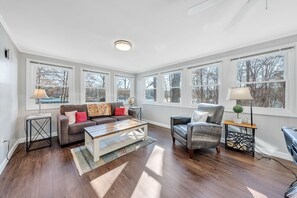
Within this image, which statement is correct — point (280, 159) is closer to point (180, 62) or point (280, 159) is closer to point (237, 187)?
point (237, 187)

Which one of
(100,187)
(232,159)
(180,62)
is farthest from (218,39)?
(100,187)

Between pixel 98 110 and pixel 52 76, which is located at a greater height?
pixel 52 76

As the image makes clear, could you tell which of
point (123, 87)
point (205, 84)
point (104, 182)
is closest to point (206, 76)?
point (205, 84)

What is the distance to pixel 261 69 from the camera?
2623 millimetres

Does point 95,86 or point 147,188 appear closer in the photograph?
point 147,188

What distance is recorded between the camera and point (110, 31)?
2.17 meters

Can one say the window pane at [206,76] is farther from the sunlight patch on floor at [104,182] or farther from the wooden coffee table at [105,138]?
the sunlight patch on floor at [104,182]

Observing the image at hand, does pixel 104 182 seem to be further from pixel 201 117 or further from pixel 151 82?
pixel 151 82

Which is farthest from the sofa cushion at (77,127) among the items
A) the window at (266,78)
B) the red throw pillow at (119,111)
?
the window at (266,78)

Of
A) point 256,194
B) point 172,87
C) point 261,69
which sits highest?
point 261,69

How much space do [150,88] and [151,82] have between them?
0.81ft

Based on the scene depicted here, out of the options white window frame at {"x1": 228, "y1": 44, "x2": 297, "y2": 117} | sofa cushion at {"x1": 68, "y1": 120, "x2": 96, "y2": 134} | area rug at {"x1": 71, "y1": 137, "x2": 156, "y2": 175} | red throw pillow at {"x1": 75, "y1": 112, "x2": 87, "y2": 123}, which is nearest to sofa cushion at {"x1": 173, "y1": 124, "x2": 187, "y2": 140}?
area rug at {"x1": 71, "y1": 137, "x2": 156, "y2": 175}

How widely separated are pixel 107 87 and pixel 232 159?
4.17 meters

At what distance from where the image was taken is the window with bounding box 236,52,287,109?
2.39 m
